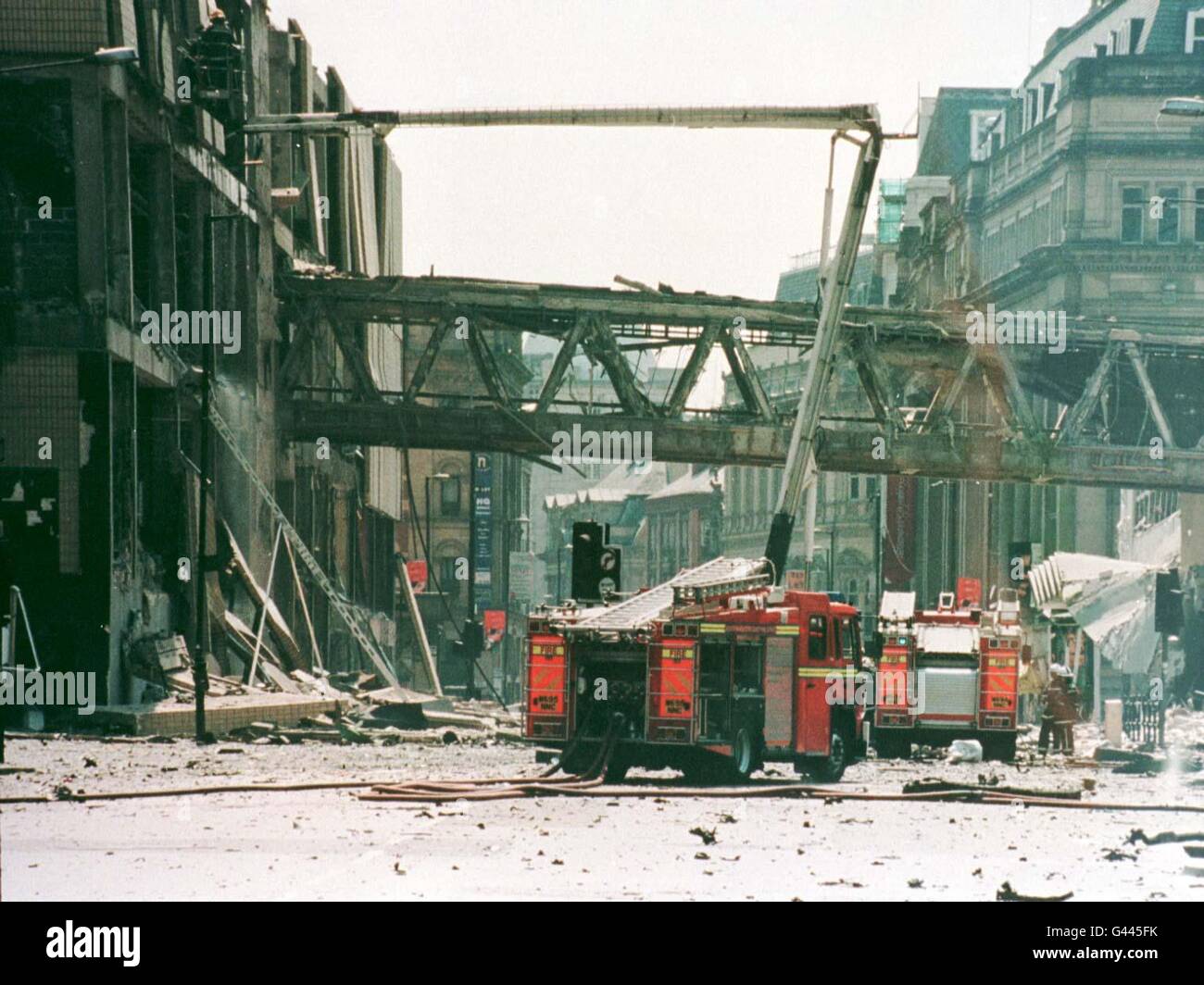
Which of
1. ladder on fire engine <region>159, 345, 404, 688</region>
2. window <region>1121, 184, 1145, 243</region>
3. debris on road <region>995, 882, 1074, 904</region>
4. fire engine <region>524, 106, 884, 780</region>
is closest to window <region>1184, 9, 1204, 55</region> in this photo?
window <region>1121, 184, 1145, 243</region>

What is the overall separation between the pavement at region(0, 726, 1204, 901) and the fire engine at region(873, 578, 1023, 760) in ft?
23.6

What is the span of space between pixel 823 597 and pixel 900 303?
66.3m

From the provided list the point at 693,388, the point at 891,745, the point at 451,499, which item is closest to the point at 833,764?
the point at 891,745

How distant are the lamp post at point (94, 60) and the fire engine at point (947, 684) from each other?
49.7 ft

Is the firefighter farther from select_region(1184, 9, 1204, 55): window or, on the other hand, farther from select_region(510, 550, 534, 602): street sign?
select_region(510, 550, 534, 602): street sign

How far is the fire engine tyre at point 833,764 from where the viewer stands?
26844 millimetres

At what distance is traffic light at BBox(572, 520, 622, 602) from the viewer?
27156mm

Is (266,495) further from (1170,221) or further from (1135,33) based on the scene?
(1135,33)

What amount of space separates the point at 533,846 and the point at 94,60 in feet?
53.3

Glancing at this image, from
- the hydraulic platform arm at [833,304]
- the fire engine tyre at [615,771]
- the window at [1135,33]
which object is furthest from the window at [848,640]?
the window at [1135,33]

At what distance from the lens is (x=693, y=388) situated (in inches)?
1793

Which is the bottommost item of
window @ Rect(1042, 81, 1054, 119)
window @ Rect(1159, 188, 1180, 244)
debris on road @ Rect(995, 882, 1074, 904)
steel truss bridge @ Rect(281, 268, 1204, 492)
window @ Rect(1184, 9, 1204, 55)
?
debris on road @ Rect(995, 882, 1074, 904)
